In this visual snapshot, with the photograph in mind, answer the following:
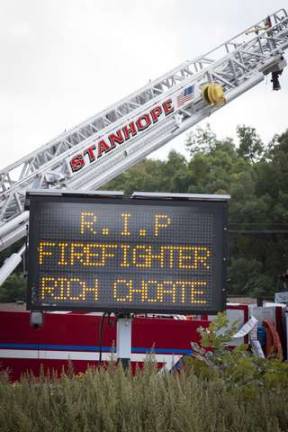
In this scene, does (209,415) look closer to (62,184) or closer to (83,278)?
(83,278)

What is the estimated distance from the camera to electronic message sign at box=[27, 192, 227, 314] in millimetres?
9891

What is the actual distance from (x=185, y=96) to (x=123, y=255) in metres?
9.52

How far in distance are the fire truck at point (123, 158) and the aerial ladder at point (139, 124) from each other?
0.06 feet

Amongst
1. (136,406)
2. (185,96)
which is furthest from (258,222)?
(136,406)

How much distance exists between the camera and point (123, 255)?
10.0 meters

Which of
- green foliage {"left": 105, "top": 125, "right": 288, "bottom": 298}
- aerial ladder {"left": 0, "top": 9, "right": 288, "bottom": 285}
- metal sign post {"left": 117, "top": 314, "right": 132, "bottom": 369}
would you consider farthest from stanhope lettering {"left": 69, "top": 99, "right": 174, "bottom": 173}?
green foliage {"left": 105, "top": 125, "right": 288, "bottom": 298}

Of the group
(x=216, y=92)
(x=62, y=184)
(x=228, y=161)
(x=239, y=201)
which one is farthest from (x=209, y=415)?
(x=228, y=161)

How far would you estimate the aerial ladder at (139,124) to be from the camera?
1733 cm

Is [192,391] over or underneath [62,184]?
underneath

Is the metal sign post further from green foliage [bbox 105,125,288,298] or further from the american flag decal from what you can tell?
green foliage [bbox 105,125,288,298]

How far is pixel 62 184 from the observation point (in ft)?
57.0

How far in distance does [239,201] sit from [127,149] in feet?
132

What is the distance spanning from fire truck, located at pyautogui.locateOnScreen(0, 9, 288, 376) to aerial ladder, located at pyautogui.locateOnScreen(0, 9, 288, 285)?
18mm

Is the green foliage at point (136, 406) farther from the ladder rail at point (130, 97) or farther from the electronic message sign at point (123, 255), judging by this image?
the ladder rail at point (130, 97)
